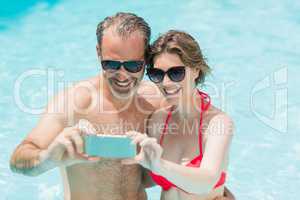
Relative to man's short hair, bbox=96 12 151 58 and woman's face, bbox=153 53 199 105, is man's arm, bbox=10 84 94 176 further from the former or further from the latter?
woman's face, bbox=153 53 199 105

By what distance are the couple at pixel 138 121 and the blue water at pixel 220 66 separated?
2.51 metres

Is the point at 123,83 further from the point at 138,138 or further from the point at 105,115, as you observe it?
the point at 138,138

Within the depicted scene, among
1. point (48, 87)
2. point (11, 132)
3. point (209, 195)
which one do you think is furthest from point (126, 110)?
point (48, 87)

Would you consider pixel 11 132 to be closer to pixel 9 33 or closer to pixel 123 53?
pixel 9 33

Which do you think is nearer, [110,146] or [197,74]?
[110,146]

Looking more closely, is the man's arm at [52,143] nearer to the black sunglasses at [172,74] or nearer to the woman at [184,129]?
the woman at [184,129]

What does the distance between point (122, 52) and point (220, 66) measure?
5419 millimetres

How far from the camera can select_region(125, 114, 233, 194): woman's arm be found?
9.37 feet

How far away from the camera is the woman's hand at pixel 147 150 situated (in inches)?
110

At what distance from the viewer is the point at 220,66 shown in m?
8.75

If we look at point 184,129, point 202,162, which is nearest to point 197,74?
point 184,129

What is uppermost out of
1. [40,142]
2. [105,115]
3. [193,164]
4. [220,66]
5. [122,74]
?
[220,66]

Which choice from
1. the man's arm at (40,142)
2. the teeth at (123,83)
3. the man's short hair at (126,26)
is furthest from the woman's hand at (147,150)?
the man's short hair at (126,26)

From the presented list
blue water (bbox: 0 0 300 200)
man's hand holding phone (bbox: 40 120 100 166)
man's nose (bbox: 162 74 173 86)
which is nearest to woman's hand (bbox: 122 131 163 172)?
man's hand holding phone (bbox: 40 120 100 166)
